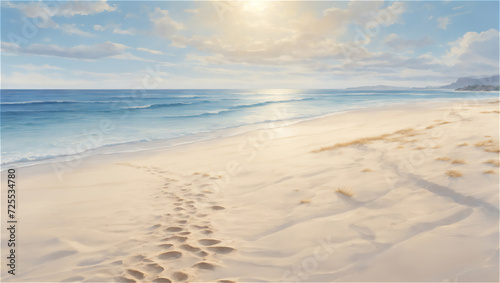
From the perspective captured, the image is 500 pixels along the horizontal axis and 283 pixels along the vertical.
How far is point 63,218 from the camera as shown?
18.5 feet

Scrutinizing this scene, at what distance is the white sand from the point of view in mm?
3473

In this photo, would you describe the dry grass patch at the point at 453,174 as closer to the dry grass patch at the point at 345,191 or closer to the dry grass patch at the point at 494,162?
the dry grass patch at the point at 494,162

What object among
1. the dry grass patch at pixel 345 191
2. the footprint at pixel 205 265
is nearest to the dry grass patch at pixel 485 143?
the dry grass patch at pixel 345 191

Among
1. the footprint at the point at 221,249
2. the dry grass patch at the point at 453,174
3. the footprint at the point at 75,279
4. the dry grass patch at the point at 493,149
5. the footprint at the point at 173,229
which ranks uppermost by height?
the dry grass patch at the point at 493,149

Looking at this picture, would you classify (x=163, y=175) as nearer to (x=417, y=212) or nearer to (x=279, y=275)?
(x=279, y=275)

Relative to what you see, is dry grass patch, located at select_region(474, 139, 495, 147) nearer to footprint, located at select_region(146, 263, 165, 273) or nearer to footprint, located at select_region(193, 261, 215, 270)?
footprint, located at select_region(193, 261, 215, 270)

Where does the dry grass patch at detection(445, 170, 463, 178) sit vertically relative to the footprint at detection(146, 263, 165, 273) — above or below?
above

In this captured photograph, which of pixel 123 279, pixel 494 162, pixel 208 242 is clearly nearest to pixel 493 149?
pixel 494 162

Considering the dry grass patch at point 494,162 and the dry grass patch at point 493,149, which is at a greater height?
the dry grass patch at point 493,149

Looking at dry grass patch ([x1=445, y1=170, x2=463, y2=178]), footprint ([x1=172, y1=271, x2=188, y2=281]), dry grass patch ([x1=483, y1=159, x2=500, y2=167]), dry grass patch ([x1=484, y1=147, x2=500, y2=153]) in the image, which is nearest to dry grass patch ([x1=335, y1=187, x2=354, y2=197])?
dry grass patch ([x1=445, y1=170, x2=463, y2=178])

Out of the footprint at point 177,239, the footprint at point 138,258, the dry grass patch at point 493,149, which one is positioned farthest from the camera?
the dry grass patch at point 493,149

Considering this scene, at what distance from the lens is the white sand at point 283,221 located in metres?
3.47

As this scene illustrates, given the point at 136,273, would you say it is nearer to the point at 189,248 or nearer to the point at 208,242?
the point at 189,248

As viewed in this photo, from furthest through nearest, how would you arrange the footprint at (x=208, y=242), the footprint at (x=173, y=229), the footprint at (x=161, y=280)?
the footprint at (x=173, y=229), the footprint at (x=208, y=242), the footprint at (x=161, y=280)
